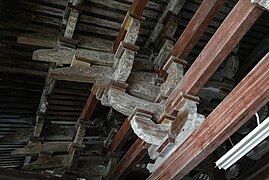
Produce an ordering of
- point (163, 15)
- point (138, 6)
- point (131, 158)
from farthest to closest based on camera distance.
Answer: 1. point (131, 158)
2. point (163, 15)
3. point (138, 6)

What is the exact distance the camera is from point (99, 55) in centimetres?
334

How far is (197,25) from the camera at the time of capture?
288cm

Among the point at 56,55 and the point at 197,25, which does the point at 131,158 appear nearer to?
the point at 56,55

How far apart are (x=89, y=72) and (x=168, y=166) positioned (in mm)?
1170

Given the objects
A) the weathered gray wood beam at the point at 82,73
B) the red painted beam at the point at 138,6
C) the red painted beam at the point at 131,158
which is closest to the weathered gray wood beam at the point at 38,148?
the red painted beam at the point at 131,158

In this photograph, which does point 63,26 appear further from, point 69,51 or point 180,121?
point 180,121

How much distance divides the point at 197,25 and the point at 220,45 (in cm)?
45

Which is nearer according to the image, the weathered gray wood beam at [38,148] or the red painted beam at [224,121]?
the red painted beam at [224,121]

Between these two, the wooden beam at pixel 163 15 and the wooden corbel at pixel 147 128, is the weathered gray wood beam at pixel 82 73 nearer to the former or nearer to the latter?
the wooden corbel at pixel 147 128

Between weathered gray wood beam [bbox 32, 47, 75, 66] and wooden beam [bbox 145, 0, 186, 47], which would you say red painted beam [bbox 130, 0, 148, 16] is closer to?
wooden beam [bbox 145, 0, 186, 47]

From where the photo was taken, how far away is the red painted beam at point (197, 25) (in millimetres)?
2736

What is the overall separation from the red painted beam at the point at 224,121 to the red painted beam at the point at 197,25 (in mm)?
486

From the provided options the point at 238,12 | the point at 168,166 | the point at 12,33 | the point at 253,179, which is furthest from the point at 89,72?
the point at 253,179

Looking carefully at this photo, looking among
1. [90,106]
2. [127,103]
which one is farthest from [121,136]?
[127,103]
